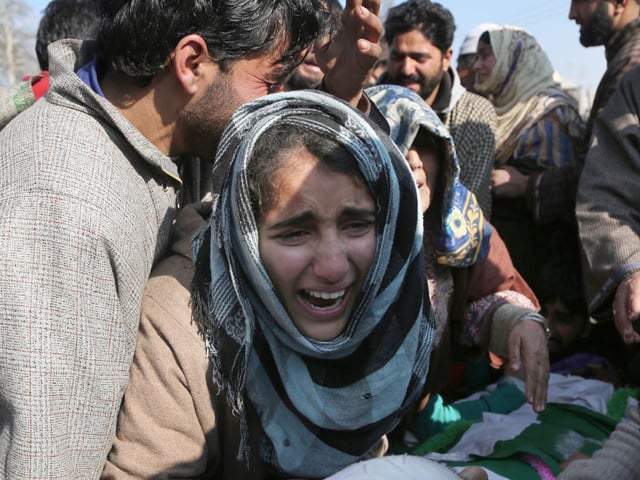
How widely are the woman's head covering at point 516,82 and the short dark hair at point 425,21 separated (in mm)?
751

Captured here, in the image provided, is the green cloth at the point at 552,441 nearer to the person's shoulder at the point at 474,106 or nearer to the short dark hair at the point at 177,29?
the short dark hair at the point at 177,29

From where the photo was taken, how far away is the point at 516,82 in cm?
530

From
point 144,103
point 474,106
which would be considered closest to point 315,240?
point 144,103

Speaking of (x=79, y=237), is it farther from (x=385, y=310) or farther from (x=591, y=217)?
(x=591, y=217)

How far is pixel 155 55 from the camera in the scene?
6.71 ft

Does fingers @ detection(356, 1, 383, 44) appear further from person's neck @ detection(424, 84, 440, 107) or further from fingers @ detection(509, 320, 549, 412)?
person's neck @ detection(424, 84, 440, 107)

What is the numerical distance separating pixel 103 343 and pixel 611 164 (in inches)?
90.8

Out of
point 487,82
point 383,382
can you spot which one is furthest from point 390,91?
point 487,82

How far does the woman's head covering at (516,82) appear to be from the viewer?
4.87 m

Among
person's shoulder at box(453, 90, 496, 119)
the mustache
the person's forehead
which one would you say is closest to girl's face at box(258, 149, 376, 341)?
person's shoulder at box(453, 90, 496, 119)

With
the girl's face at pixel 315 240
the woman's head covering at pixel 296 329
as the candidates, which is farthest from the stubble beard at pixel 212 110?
the girl's face at pixel 315 240

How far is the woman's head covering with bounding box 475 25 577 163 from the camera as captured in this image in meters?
4.87

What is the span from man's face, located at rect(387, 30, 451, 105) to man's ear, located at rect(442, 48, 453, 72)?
48 millimetres

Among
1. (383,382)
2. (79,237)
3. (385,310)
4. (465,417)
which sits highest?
(79,237)
